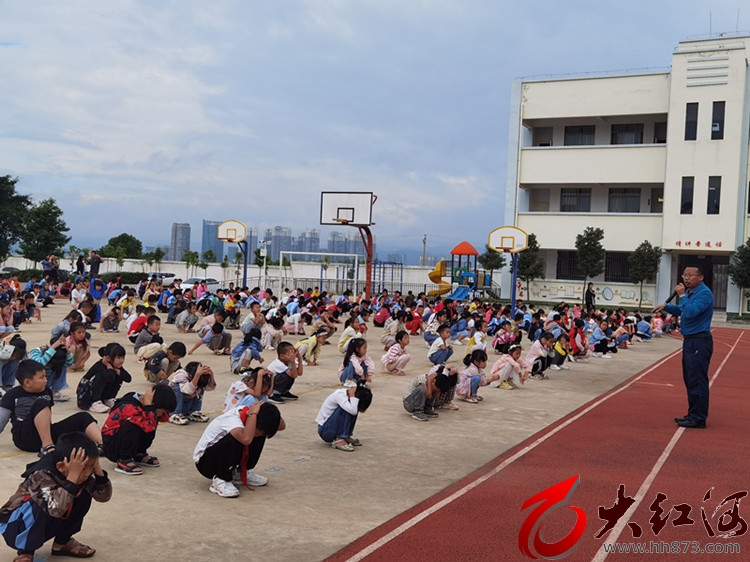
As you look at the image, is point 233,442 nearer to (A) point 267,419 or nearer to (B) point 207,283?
(A) point 267,419

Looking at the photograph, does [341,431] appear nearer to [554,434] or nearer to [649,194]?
[554,434]

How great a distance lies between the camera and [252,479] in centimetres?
680

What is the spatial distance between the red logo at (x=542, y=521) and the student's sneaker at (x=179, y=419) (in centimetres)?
440

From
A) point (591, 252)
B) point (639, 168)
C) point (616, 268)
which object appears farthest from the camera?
point (616, 268)

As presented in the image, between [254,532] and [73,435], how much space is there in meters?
1.60

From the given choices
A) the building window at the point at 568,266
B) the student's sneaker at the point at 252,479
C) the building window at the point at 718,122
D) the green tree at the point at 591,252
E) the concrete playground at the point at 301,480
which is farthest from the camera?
the building window at the point at 568,266

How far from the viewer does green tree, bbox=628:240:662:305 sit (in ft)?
129

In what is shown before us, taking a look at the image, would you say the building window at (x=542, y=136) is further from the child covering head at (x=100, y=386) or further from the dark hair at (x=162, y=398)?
the dark hair at (x=162, y=398)

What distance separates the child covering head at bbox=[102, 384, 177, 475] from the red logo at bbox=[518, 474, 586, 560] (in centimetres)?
352

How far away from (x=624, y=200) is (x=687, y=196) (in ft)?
14.8

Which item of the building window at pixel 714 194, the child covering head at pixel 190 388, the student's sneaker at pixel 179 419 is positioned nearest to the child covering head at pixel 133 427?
the child covering head at pixel 190 388

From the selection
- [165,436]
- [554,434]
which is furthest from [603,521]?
[165,436]

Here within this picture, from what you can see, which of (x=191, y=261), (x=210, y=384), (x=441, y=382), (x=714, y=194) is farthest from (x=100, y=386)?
(x=191, y=261)

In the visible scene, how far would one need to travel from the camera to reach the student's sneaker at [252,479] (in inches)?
265
